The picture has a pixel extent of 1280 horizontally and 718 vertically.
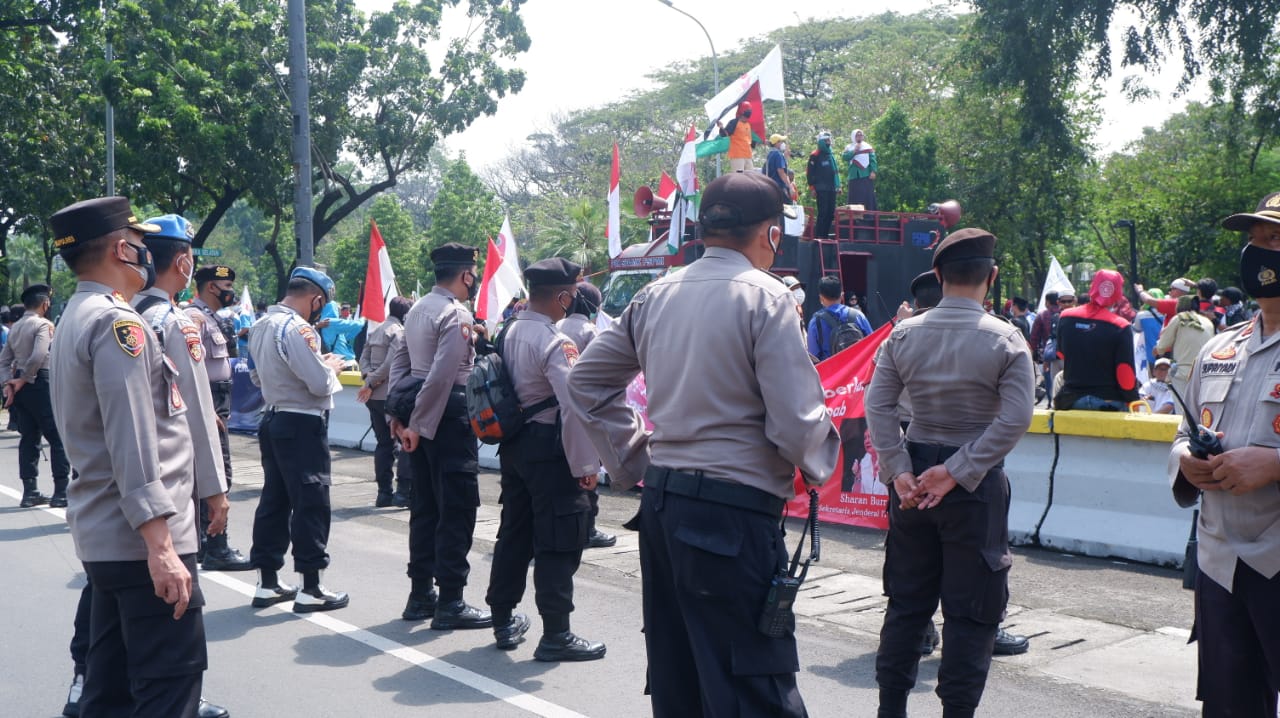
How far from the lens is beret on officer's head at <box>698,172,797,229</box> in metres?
3.50

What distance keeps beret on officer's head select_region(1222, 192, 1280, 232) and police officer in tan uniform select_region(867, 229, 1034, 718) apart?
98 centimetres

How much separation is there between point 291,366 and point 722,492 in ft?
14.0

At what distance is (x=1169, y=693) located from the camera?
5.17 meters

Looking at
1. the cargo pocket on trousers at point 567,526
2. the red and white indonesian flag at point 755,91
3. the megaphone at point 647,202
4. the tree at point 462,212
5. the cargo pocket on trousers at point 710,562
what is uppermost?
the tree at point 462,212

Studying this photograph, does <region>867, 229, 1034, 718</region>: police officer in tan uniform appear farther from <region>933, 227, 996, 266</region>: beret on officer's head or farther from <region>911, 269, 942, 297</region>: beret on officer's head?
<region>911, 269, 942, 297</region>: beret on officer's head

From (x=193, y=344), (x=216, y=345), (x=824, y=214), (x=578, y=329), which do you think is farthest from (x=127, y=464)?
(x=824, y=214)

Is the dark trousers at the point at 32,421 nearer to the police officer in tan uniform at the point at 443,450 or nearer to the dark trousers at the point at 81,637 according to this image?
the police officer in tan uniform at the point at 443,450

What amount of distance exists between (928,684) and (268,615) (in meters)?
3.87

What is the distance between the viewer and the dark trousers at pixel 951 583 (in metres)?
4.20

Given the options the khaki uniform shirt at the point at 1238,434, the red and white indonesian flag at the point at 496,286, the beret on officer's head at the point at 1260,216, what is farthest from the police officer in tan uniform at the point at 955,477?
the red and white indonesian flag at the point at 496,286

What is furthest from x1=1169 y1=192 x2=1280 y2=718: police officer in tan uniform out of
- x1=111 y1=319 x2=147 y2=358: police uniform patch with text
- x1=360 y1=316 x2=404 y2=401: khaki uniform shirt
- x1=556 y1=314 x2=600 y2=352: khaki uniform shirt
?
x1=360 y1=316 x2=404 y2=401: khaki uniform shirt

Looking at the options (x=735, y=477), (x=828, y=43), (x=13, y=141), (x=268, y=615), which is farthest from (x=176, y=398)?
(x=828, y=43)

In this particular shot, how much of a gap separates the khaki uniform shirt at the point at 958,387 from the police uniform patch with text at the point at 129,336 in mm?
2790

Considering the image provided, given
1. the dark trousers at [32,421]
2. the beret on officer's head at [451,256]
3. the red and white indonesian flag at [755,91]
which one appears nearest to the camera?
the beret on officer's head at [451,256]
